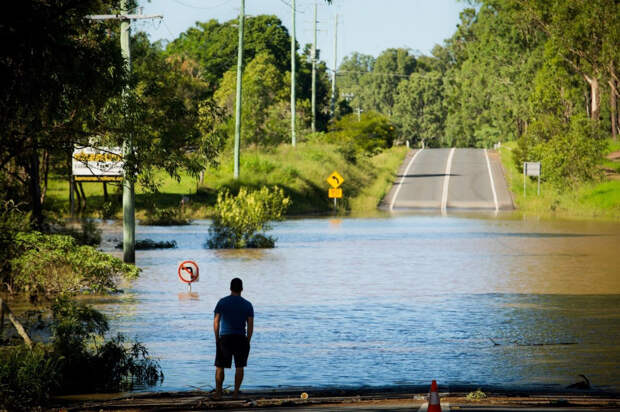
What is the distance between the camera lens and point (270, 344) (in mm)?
17906

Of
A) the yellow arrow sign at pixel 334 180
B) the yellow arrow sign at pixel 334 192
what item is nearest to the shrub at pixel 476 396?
the yellow arrow sign at pixel 334 180

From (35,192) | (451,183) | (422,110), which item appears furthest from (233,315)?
(422,110)

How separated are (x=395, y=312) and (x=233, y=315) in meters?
9.91

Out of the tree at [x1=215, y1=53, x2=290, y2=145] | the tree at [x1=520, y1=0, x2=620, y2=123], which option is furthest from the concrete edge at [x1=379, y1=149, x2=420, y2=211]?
the tree at [x1=520, y1=0, x2=620, y2=123]

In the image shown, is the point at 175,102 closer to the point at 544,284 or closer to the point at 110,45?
the point at 110,45

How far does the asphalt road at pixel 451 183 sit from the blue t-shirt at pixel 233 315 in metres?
58.2

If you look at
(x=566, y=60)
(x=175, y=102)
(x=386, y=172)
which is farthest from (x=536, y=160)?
(x=175, y=102)

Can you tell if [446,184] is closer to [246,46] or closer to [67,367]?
[246,46]

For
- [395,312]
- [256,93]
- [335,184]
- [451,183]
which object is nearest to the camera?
[395,312]

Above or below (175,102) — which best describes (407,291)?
below

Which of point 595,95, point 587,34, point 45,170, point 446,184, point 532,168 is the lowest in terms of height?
point 446,184

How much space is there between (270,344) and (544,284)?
12.1m

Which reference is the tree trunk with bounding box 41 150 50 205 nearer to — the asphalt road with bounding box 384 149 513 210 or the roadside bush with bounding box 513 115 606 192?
the asphalt road with bounding box 384 149 513 210

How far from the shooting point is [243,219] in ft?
127
